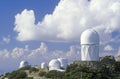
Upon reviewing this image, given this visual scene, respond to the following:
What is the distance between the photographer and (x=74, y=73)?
82562mm

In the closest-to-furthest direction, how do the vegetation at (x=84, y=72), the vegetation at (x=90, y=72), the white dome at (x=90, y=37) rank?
the vegetation at (x=90, y=72), the vegetation at (x=84, y=72), the white dome at (x=90, y=37)

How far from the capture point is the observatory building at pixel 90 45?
312 feet

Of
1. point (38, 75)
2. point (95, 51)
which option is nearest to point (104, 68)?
point (95, 51)

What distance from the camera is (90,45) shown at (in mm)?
95812

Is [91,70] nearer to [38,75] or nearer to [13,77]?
[38,75]

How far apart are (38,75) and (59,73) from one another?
7.25 meters

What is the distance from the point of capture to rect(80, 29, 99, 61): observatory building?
95188 millimetres

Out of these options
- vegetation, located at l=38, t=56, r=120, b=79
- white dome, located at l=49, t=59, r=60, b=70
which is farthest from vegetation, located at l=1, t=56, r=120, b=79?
white dome, located at l=49, t=59, r=60, b=70

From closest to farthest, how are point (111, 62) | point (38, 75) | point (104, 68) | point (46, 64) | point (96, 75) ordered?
point (96, 75) → point (104, 68) → point (38, 75) → point (111, 62) → point (46, 64)

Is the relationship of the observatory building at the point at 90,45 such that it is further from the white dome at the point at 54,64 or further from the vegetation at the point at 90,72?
the white dome at the point at 54,64

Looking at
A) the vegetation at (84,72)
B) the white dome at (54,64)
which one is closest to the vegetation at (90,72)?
the vegetation at (84,72)

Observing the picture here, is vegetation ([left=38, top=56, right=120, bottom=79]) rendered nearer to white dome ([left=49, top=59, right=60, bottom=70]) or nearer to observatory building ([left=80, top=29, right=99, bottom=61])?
observatory building ([left=80, top=29, right=99, bottom=61])

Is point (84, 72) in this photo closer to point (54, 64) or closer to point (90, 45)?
point (90, 45)

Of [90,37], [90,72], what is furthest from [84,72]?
[90,37]
